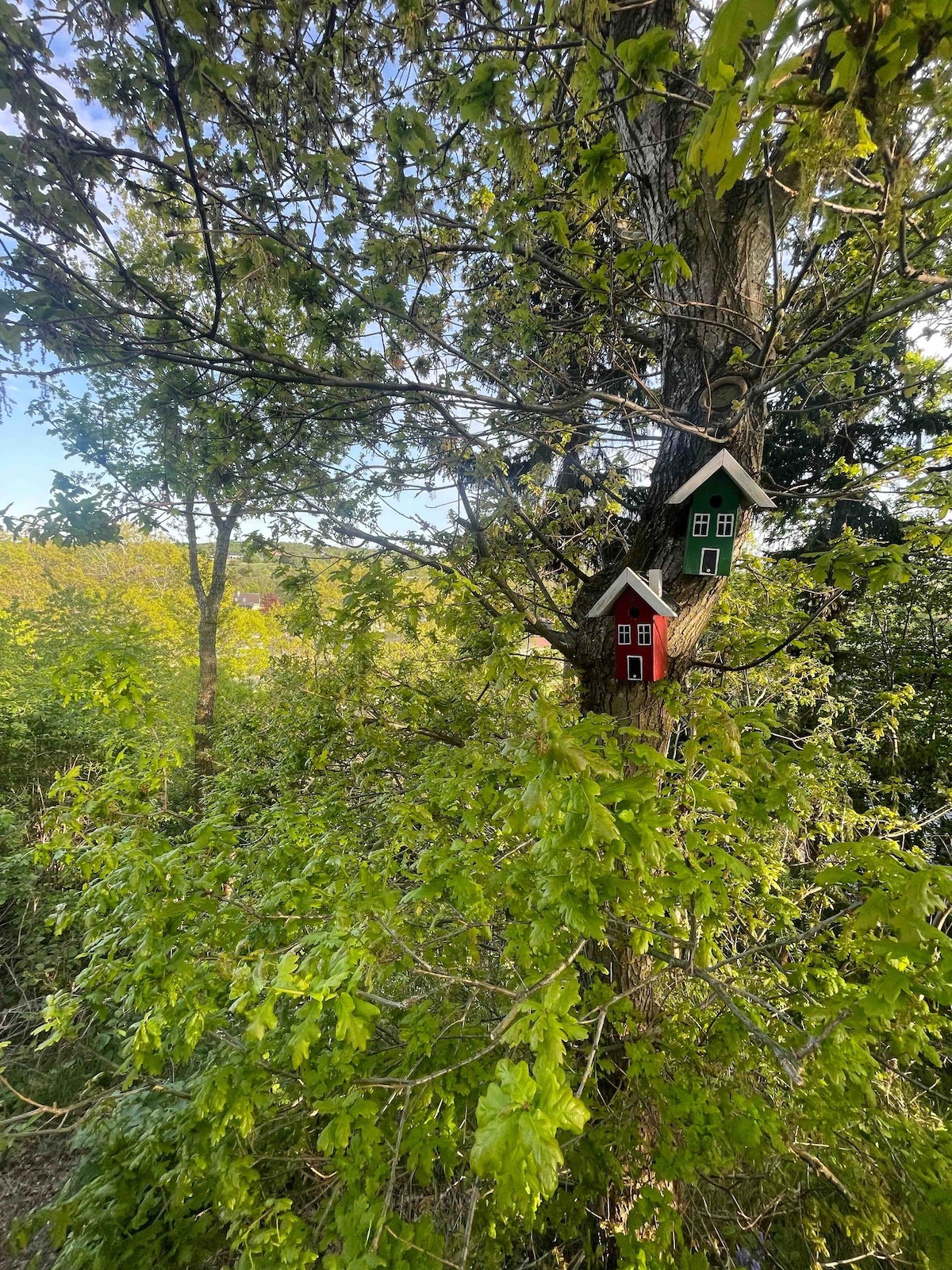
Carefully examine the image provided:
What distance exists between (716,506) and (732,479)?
12cm

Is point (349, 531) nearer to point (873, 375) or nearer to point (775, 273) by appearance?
point (775, 273)

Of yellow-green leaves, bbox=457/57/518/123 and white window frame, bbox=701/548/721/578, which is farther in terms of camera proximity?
white window frame, bbox=701/548/721/578

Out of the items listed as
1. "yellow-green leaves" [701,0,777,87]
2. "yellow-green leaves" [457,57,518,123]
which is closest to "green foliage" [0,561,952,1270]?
"yellow-green leaves" [701,0,777,87]

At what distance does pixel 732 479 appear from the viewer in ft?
6.53

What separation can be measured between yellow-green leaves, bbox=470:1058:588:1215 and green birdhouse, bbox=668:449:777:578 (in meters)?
1.93

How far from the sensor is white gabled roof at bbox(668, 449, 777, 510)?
76.0 inches

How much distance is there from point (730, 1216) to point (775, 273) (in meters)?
4.17

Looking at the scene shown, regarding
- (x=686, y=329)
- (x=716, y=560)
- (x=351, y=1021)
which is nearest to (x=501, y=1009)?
(x=351, y=1021)

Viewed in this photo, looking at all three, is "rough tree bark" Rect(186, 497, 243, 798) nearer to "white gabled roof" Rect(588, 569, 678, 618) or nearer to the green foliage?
the green foliage

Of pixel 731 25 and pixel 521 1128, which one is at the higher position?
pixel 731 25

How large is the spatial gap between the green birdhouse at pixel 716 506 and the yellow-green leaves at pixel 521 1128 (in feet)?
6.33

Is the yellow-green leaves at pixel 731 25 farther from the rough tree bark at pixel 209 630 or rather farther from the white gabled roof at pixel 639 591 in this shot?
the rough tree bark at pixel 209 630

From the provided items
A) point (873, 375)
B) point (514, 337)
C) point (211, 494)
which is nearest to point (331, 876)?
point (211, 494)

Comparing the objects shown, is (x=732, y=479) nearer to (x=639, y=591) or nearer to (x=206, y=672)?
(x=639, y=591)
